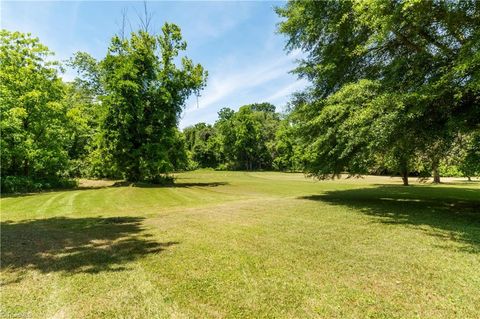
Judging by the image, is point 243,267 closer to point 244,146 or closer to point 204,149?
point 244,146

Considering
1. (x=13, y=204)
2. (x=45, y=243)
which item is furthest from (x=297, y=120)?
(x=13, y=204)

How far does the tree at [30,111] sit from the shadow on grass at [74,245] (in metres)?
12.4

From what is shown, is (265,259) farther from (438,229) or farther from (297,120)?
(297,120)

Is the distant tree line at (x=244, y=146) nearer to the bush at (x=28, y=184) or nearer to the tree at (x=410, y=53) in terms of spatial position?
the bush at (x=28, y=184)

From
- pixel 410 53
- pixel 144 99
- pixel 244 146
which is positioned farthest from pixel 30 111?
pixel 244 146

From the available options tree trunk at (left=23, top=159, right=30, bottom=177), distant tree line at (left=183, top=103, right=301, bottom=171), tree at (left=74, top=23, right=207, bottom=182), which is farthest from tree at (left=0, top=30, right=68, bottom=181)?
distant tree line at (left=183, top=103, right=301, bottom=171)

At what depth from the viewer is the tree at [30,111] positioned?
63.4ft

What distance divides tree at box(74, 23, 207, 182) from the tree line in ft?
0.31

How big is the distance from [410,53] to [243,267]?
1238 centimetres

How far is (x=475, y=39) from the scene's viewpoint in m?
8.78

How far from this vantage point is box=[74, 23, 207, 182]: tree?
76.4ft

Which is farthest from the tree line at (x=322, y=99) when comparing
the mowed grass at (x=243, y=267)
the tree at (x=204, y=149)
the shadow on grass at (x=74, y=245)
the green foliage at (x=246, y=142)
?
the tree at (x=204, y=149)

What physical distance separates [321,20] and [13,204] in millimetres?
16964

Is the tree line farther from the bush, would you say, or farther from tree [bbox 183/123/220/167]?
tree [bbox 183/123/220/167]
